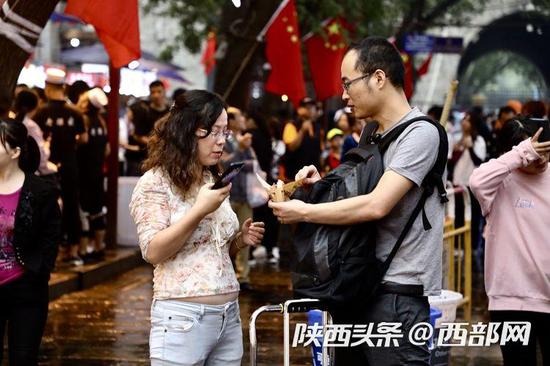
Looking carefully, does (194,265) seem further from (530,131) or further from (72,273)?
(72,273)

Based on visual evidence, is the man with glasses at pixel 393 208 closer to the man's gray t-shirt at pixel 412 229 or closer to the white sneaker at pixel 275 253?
the man's gray t-shirt at pixel 412 229

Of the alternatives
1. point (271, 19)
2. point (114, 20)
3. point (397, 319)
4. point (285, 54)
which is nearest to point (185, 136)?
point (397, 319)

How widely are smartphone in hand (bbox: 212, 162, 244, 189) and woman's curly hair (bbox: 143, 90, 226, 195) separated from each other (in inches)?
12.0

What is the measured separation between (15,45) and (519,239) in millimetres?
3921

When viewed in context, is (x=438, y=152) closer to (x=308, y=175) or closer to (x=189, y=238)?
(x=308, y=175)

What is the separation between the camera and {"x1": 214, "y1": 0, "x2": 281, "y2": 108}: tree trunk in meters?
19.7

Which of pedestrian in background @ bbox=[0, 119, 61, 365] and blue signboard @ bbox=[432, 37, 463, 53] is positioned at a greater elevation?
blue signboard @ bbox=[432, 37, 463, 53]

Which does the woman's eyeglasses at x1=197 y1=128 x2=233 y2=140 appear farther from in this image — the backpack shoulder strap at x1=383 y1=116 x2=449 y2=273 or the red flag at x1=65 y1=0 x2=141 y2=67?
the red flag at x1=65 y1=0 x2=141 y2=67

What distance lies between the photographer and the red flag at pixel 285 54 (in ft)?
62.8

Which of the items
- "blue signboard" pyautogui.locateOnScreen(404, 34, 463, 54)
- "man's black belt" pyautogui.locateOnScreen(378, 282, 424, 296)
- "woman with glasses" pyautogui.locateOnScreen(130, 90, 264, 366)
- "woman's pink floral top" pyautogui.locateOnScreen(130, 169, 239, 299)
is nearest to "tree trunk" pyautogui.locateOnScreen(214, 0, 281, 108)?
"woman with glasses" pyautogui.locateOnScreen(130, 90, 264, 366)

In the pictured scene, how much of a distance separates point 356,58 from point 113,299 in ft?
27.2

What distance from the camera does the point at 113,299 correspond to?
504 inches

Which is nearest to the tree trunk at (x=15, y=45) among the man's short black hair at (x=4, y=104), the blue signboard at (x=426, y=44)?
the man's short black hair at (x=4, y=104)

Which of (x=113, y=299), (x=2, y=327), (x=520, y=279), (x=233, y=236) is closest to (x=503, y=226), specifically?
(x=520, y=279)
